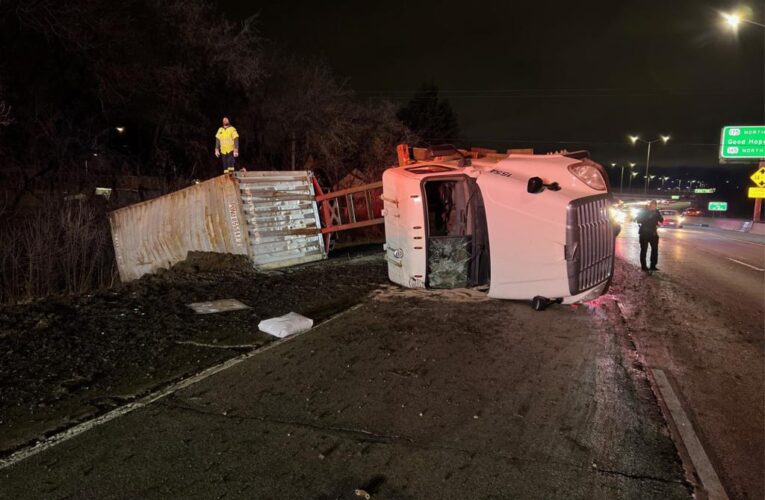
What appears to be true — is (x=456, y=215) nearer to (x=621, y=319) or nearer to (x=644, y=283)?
(x=621, y=319)

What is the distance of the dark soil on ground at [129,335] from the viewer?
425cm

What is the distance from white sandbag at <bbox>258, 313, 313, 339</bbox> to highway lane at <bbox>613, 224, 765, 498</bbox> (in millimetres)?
3838

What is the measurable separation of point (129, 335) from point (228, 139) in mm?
7015

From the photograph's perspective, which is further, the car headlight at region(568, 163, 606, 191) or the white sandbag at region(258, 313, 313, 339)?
the car headlight at region(568, 163, 606, 191)

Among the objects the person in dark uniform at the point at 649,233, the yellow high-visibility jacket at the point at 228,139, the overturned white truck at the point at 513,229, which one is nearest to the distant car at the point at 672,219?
the person in dark uniform at the point at 649,233

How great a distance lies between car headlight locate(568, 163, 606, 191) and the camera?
6965 millimetres

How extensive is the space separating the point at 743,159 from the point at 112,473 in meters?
40.5

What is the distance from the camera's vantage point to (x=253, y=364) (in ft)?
17.0

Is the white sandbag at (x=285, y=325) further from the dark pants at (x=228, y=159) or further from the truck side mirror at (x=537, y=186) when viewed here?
the dark pants at (x=228, y=159)

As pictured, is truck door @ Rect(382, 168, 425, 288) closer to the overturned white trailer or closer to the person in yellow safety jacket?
the overturned white trailer

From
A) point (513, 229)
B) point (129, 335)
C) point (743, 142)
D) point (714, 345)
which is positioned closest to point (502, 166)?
point (513, 229)

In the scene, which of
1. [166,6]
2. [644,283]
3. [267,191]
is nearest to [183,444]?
[267,191]

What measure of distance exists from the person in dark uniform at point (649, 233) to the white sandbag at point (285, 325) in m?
8.46

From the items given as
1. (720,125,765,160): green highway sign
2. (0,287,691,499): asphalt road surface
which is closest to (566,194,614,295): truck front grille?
(0,287,691,499): asphalt road surface
